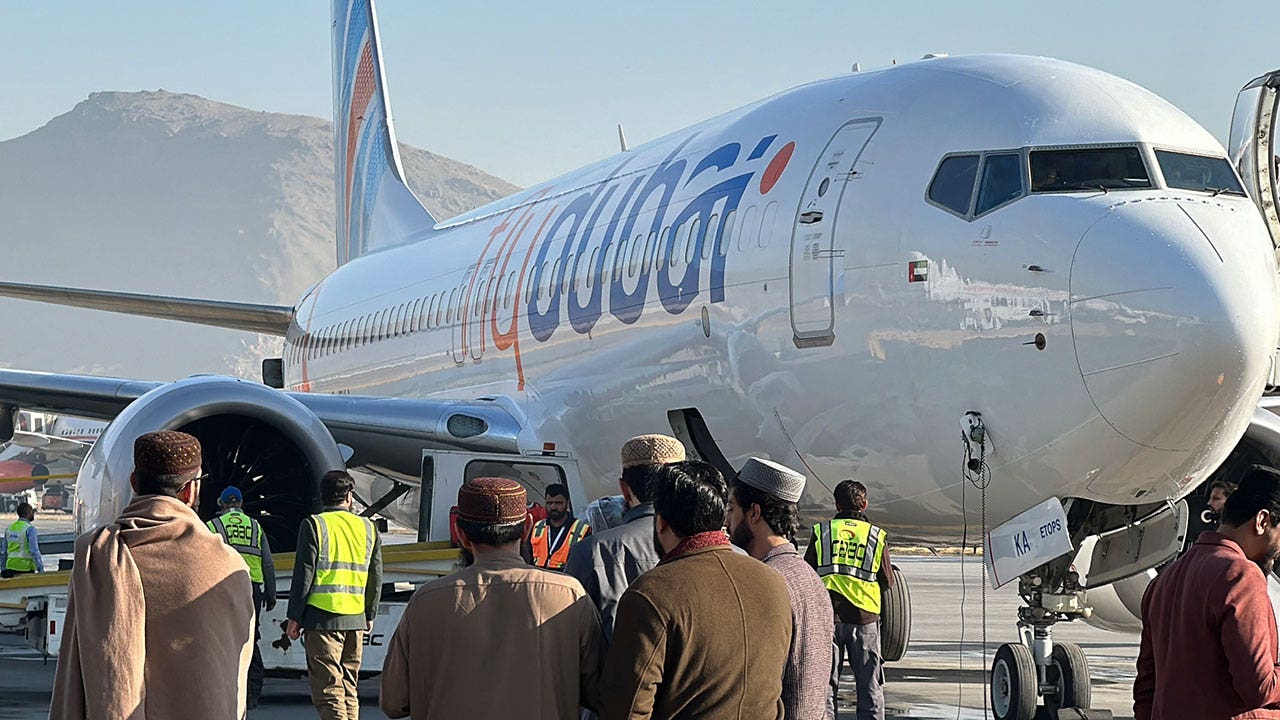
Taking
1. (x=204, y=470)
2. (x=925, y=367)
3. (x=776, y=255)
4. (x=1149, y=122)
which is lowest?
(x=204, y=470)

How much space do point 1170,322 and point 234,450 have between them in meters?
6.16

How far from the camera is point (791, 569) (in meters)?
4.37

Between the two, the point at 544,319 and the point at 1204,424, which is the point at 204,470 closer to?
the point at 544,319

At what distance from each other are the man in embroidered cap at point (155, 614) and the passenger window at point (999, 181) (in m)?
4.43

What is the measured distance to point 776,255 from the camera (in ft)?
27.7

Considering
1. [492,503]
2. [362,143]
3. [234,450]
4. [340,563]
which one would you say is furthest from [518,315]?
[362,143]

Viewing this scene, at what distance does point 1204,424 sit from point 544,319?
5.62 meters

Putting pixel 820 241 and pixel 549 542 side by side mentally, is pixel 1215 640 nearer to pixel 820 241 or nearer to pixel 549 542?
pixel 820 241

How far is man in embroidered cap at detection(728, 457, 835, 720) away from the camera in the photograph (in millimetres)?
4258

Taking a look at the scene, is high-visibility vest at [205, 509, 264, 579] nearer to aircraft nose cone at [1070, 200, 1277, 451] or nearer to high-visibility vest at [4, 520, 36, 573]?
aircraft nose cone at [1070, 200, 1277, 451]

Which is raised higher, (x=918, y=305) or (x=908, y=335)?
(x=918, y=305)

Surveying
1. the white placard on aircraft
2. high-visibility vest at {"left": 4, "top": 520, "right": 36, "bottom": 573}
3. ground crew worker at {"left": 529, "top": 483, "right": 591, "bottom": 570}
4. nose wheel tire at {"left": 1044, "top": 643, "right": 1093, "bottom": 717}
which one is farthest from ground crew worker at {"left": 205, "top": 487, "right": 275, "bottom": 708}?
high-visibility vest at {"left": 4, "top": 520, "right": 36, "bottom": 573}

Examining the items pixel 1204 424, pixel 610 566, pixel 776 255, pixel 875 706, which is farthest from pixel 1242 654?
pixel 776 255

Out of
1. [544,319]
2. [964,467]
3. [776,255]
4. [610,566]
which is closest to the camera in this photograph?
[610,566]
